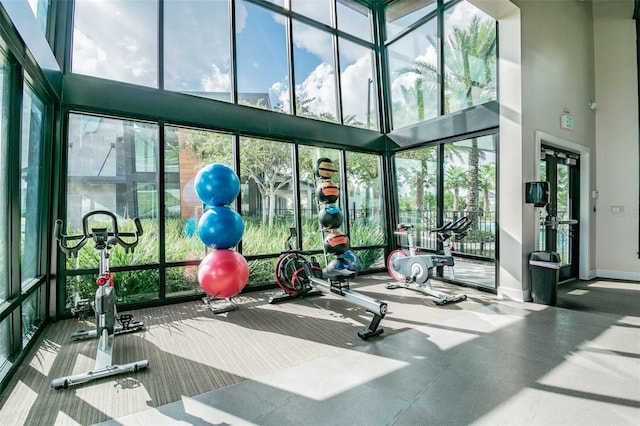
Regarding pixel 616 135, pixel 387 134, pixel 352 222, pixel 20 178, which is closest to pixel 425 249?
pixel 352 222

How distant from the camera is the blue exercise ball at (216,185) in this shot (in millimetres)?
4180

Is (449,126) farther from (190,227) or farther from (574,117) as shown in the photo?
(190,227)

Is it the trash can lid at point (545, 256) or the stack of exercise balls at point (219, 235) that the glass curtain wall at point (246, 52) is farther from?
the trash can lid at point (545, 256)

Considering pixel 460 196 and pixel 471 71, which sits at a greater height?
pixel 471 71

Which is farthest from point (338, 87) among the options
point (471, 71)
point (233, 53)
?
point (471, 71)

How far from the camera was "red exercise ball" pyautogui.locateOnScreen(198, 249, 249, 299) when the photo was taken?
408cm

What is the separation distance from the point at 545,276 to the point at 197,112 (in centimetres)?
560

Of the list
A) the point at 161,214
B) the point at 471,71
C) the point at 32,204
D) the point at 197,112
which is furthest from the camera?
the point at 471,71

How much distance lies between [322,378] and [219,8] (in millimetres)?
5822

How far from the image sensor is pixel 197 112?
5012 mm

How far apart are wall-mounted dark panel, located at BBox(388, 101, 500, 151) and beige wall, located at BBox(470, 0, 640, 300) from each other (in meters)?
0.24

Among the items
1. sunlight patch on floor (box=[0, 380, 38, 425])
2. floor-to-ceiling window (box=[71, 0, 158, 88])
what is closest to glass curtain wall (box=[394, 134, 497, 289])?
floor-to-ceiling window (box=[71, 0, 158, 88])

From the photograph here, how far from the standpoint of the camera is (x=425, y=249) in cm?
646

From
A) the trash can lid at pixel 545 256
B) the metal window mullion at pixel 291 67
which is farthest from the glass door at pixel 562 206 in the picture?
the metal window mullion at pixel 291 67
